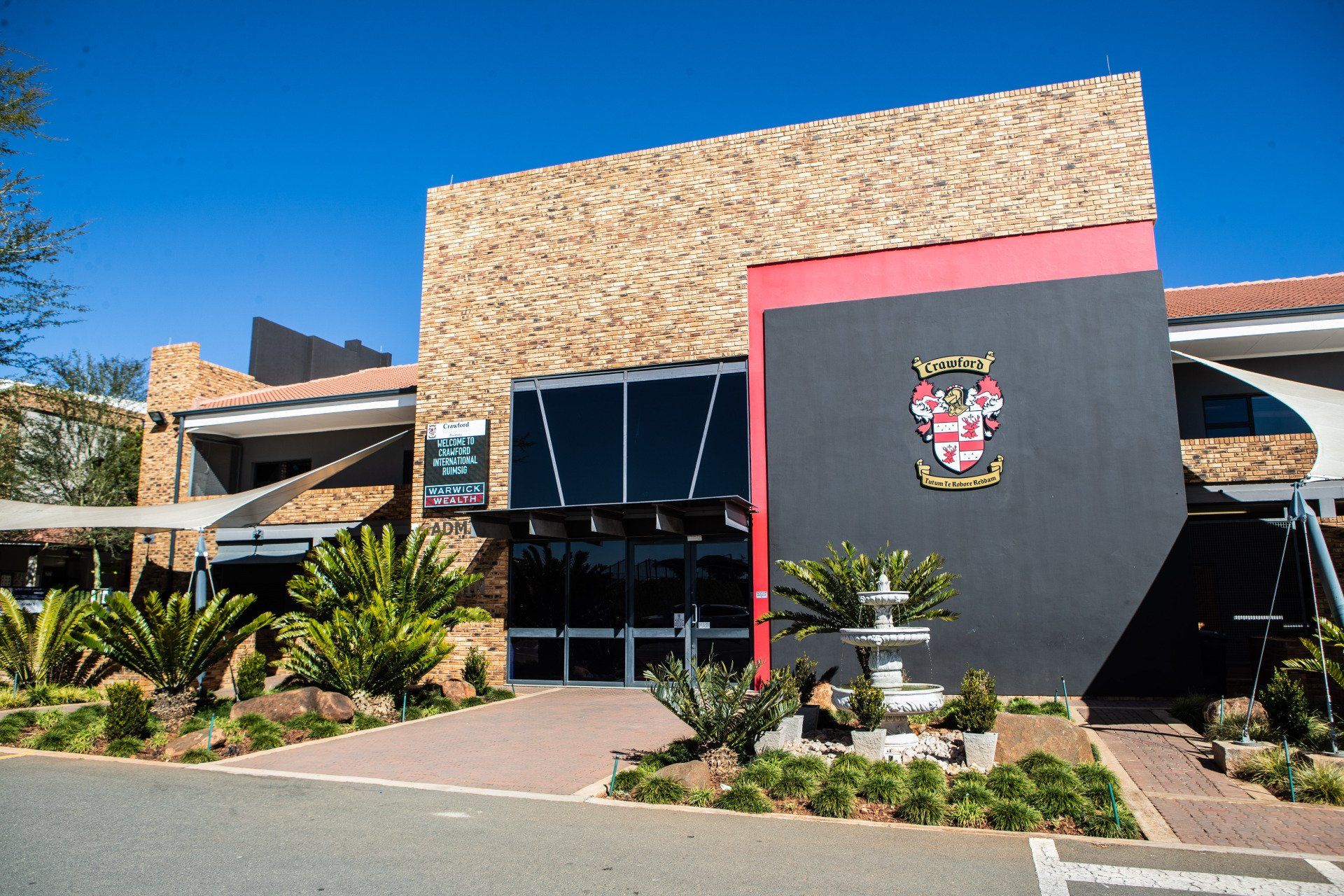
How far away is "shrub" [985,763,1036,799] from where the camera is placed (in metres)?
7.26

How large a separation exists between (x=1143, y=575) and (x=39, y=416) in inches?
1130

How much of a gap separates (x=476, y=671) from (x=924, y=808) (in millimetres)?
9366

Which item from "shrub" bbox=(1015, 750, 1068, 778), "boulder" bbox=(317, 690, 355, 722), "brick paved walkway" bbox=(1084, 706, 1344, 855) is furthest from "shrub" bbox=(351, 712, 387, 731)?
"brick paved walkway" bbox=(1084, 706, 1344, 855)

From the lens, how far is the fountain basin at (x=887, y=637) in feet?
30.6

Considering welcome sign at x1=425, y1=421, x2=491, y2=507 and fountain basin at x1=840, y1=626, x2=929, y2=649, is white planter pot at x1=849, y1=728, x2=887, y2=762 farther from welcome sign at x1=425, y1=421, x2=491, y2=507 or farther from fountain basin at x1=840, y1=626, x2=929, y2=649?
welcome sign at x1=425, y1=421, x2=491, y2=507

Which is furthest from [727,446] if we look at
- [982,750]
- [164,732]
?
[164,732]

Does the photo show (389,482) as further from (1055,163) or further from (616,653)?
(1055,163)

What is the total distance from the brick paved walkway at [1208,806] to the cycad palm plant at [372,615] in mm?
8856

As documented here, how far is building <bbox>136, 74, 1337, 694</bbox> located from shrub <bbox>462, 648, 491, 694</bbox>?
847 millimetres

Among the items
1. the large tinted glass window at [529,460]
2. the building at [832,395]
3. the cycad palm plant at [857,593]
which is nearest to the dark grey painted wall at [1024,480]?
the building at [832,395]

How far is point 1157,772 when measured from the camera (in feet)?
27.2

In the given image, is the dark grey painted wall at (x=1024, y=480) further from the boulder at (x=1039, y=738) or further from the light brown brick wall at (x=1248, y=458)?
the boulder at (x=1039, y=738)

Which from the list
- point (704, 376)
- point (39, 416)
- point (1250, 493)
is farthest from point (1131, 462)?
point (39, 416)

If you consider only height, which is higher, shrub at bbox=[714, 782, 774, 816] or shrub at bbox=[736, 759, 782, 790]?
shrub at bbox=[736, 759, 782, 790]
